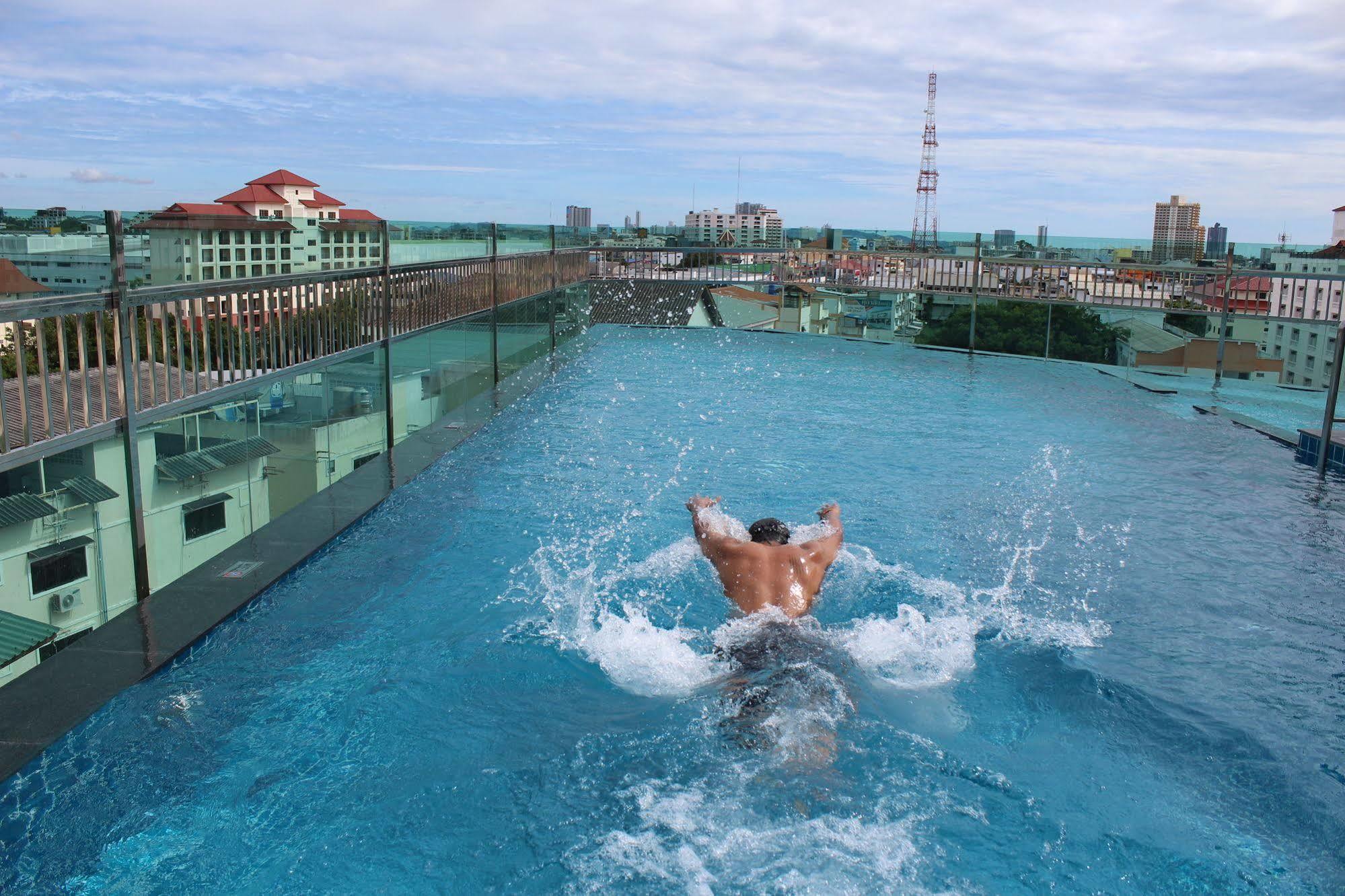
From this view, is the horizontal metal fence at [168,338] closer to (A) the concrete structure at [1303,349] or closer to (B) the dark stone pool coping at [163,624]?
(B) the dark stone pool coping at [163,624]

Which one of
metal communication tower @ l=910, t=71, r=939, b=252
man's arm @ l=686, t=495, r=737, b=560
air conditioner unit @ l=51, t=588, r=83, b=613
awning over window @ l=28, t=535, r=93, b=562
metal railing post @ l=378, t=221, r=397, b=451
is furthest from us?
metal communication tower @ l=910, t=71, r=939, b=252

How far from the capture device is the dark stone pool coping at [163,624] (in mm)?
3760

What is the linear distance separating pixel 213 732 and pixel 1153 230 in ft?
92.4

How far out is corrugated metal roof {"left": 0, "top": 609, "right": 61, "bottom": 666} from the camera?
4.04 metres

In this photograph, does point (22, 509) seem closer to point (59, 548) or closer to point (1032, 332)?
point (59, 548)

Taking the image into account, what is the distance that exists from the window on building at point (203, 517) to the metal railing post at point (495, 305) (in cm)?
639

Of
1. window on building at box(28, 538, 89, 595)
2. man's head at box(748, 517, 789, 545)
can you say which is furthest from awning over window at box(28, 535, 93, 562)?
man's head at box(748, 517, 789, 545)

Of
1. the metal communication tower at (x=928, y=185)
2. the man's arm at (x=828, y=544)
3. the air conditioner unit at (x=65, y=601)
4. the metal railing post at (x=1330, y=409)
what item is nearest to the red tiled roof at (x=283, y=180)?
the air conditioner unit at (x=65, y=601)

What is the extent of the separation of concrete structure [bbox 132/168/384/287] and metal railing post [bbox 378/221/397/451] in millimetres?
87

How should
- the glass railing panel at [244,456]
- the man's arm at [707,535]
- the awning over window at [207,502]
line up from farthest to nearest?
1. the awning over window at [207,502]
2. the glass railing panel at [244,456]
3. the man's arm at [707,535]

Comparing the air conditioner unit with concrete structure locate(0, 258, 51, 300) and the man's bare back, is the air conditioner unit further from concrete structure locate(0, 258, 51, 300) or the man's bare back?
the man's bare back

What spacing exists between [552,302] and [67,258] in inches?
447

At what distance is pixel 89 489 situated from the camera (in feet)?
15.0

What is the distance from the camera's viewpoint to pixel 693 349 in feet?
54.9
